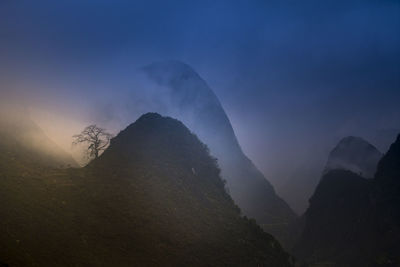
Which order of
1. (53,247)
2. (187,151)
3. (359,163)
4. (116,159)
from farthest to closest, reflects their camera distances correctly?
(359,163)
(187,151)
(116,159)
(53,247)

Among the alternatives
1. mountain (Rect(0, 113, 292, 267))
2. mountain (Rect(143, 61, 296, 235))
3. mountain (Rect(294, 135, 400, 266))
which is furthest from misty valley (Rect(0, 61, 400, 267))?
mountain (Rect(143, 61, 296, 235))

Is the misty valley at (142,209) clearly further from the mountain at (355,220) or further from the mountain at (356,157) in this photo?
the mountain at (356,157)

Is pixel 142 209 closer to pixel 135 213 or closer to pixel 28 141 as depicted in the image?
pixel 135 213

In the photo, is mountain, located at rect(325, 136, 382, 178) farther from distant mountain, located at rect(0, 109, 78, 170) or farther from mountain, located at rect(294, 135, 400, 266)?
distant mountain, located at rect(0, 109, 78, 170)

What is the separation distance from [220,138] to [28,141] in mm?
72752

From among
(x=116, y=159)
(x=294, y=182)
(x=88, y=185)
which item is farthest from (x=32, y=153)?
(x=294, y=182)

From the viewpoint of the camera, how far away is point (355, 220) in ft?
266

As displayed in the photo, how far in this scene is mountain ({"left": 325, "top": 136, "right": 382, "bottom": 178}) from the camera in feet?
377

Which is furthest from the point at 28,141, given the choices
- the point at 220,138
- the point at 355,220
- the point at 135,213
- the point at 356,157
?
the point at 356,157

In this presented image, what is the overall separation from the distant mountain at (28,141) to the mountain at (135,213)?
8520mm

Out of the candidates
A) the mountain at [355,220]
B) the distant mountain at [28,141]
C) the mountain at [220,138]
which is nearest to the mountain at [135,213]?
the distant mountain at [28,141]

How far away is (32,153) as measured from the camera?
44188mm

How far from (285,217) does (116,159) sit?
258 ft

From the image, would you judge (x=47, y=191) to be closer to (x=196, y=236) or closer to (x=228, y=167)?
(x=196, y=236)
